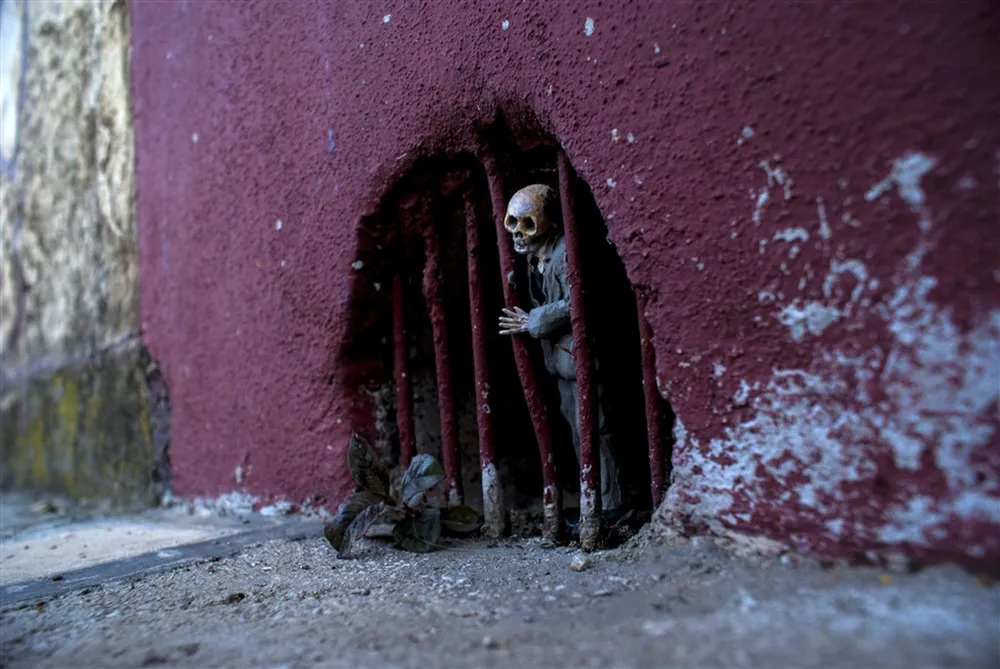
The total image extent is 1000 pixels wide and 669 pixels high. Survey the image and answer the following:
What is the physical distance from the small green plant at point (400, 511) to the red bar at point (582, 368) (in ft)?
1.56

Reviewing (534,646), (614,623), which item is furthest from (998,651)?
(534,646)

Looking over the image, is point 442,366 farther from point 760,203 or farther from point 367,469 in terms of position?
point 760,203

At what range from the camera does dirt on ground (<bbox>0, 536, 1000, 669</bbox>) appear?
4.62 ft

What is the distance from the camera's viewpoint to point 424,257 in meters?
3.17

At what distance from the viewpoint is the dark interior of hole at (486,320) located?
2812 millimetres

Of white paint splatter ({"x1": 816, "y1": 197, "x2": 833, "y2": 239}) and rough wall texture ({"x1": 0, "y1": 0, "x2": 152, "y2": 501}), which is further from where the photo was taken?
rough wall texture ({"x1": 0, "y1": 0, "x2": 152, "y2": 501})

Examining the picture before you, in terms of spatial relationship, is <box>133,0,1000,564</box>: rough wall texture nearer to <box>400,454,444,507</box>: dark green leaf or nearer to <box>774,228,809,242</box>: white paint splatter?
<box>774,228,809,242</box>: white paint splatter

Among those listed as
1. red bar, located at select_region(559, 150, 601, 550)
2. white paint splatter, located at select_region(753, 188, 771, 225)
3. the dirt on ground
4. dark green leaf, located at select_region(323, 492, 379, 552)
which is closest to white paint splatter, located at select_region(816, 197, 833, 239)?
white paint splatter, located at select_region(753, 188, 771, 225)

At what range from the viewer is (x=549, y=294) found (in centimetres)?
263

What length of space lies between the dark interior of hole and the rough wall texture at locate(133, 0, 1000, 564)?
0.12 metres

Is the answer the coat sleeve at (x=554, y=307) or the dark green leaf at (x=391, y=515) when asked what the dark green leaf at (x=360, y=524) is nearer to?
the dark green leaf at (x=391, y=515)

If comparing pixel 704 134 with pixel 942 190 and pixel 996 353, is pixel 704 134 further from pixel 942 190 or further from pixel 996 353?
pixel 996 353

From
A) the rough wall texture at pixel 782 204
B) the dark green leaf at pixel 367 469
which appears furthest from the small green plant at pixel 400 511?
the rough wall texture at pixel 782 204

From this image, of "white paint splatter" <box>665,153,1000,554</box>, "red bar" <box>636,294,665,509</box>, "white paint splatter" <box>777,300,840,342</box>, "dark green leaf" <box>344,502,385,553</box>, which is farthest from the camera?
"dark green leaf" <box>344,502,385,553</box>
